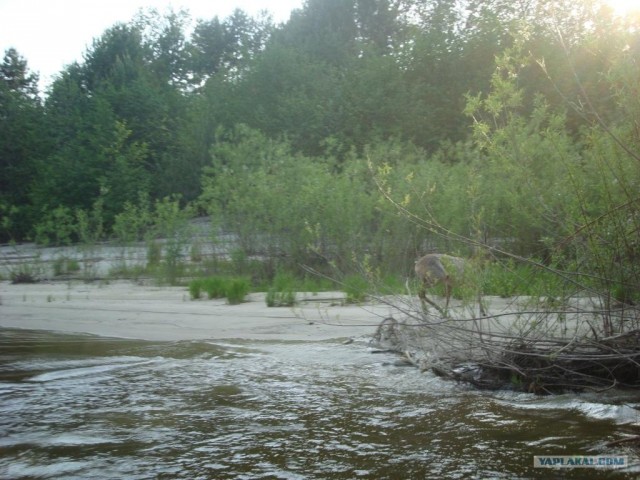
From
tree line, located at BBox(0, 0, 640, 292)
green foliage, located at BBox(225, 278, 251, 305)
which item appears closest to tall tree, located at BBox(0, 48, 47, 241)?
tree line, located at BBox(0, 0, 640, 292)

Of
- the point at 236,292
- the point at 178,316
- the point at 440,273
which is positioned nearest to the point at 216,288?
the point at 236,292

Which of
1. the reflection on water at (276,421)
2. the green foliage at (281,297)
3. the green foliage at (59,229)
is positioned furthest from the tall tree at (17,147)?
the reflection on water at (276,421)

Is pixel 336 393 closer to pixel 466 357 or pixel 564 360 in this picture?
pixel 466 357

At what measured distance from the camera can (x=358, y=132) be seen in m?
21.1

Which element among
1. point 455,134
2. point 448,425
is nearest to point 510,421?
point 448,425

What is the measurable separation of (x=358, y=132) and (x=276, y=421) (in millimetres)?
16737

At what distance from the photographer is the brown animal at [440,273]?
20.3ft

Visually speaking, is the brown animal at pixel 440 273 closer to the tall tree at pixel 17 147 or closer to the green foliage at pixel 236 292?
the green foliage at pixel 236 292

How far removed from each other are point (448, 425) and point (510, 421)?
412mm

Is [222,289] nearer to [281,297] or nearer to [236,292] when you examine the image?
[236,292]

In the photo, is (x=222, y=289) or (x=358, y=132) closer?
(x=222, y=289)

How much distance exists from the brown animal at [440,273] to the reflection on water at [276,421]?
677 millimetres

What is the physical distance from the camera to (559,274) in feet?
17.5

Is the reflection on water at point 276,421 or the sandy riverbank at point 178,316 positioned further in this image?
the sandy riverbank at point 178,316
